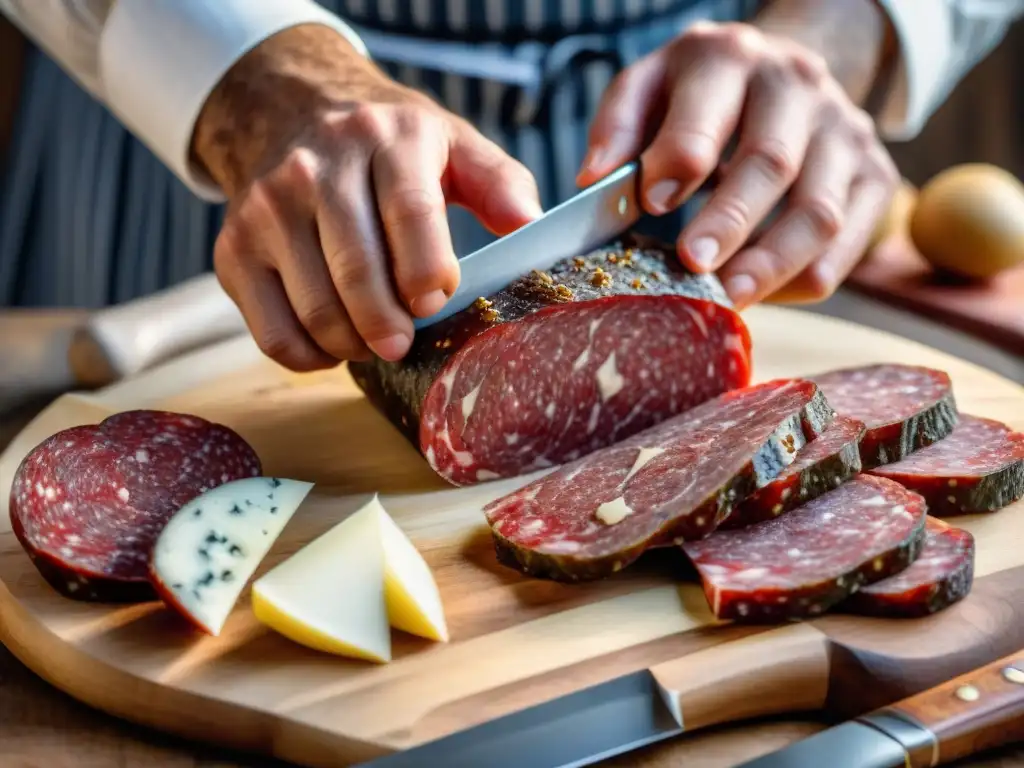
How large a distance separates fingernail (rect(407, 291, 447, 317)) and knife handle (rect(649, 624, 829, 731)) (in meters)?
0.73

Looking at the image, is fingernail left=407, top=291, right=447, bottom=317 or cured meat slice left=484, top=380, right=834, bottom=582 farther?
fingernail left=407, top=291, right=447, bottom=317

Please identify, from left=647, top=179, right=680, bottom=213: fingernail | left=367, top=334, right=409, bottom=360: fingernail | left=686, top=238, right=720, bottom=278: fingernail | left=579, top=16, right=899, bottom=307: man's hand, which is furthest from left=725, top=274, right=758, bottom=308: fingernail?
left=367, top=334, right=409, bottom=360: fingernail

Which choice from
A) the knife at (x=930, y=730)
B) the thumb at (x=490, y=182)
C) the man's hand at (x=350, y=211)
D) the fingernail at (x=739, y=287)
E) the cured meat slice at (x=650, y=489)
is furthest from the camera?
the fingernail at (x=739, y=287)

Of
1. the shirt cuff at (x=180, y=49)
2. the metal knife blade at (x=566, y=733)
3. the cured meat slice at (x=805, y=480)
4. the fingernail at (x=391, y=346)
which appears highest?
the shirt cuff at (x=180, y=49)

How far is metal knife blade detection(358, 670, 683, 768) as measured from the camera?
1369 mm

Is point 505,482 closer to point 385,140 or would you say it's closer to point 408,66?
point 385,140

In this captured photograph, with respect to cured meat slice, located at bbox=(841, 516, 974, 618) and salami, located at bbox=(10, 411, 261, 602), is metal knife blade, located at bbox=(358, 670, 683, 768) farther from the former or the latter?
salami, located at bbox=(10, 411, 261, 602)

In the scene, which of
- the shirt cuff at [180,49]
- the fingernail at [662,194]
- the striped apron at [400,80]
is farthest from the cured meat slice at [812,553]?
the striped apron at [400,80]

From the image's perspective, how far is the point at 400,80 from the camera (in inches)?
122

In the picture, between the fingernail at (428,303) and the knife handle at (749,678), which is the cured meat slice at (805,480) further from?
the fingernail at (428,303)

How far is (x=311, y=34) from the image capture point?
2.35 metres

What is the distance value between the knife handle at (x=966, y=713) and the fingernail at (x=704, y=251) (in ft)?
3.31

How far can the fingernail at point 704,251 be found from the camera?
2219 mm

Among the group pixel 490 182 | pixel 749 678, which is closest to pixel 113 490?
pixel 490 182
